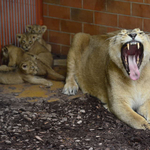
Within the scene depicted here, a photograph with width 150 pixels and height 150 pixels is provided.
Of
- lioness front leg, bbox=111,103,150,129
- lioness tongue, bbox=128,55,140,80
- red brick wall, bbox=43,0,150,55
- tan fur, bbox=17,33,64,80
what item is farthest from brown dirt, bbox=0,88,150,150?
red brick wall, bbox=43,0,150,55

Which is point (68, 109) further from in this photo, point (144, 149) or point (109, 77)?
point (144, 149)

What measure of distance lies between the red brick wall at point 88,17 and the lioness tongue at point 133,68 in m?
2.02

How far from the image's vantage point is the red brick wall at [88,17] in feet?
22.5

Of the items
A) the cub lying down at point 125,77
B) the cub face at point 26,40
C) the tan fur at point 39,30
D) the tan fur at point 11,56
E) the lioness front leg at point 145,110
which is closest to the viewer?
the cub lying down at point 125,77

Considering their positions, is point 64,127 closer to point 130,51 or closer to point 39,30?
point 130,51

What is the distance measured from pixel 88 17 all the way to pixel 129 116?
315 cm

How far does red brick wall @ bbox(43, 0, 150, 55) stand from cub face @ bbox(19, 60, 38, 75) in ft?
4.52

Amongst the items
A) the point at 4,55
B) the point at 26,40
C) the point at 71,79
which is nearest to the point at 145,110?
the point at 71,79

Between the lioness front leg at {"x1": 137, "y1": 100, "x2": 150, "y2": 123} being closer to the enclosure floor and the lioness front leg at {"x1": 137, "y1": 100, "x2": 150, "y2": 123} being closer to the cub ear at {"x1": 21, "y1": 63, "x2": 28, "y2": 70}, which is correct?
the enclosure floor

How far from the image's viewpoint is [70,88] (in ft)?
20.0

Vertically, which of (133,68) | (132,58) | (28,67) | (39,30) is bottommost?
(28,67)

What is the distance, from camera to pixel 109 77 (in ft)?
17.1

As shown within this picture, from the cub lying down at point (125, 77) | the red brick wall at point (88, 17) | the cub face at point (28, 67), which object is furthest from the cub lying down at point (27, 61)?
the cub lying down at point (125, 77)

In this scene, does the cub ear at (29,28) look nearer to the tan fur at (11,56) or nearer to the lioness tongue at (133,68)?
the tan fur at (11,56)
